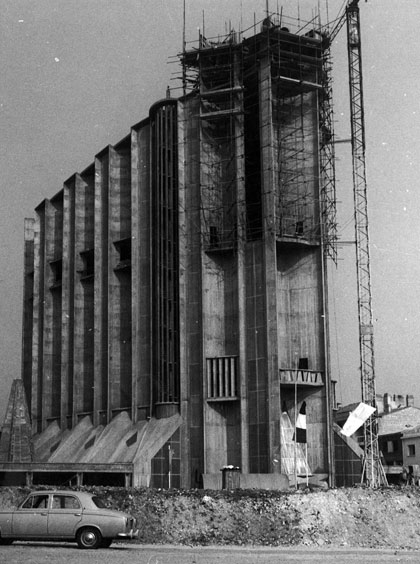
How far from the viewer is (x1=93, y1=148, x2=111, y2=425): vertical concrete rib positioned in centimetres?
7225

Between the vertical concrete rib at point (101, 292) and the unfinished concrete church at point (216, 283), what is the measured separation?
0.45 feet

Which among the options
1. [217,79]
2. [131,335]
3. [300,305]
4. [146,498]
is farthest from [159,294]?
[146,498]

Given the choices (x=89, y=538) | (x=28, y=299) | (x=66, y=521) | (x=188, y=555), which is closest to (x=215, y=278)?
(x=28, y=299)

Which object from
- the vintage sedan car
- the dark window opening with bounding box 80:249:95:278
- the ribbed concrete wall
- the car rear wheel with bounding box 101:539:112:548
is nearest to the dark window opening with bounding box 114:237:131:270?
the ribbed concrete wall

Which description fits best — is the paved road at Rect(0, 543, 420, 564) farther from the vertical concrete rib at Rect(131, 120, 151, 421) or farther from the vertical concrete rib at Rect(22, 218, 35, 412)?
the vertical concrete rib at Rect(22, 218, 35, 412)

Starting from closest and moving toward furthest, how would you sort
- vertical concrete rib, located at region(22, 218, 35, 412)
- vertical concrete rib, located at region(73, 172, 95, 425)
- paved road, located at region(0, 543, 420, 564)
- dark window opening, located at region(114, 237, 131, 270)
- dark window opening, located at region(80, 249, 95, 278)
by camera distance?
paved road, located at region(0, 543, 420, 564), dark window opening, located at region(114, 237, 131, 270), vertical concrete rib, located at region(73, 172, 95, 425), dark window opening, located at region(80, 249, 95, 278), vertical concrete rib, located at region(22, 218, 35, 412)

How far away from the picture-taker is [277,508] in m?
36.0

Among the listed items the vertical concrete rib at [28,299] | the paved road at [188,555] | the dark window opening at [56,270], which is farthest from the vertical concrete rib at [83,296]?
the paved road at [188,555]

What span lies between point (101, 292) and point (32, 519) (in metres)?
46.3

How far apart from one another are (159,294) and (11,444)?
1790 centimetres

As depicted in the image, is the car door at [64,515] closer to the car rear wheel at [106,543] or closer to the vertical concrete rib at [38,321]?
the car rear wheel at [106,543]

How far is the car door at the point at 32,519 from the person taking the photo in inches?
1120

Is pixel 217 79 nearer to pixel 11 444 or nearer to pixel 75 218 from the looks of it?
pixel 75 218

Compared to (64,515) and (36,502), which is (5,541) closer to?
(36,502)
